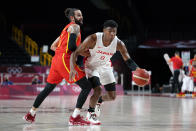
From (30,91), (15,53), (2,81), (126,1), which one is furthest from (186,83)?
(15,53)

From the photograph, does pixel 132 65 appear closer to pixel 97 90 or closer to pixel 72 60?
pixel 97 90

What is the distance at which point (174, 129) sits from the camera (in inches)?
219

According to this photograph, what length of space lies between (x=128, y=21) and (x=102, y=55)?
24.2 metres

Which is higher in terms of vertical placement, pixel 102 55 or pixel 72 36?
pixel 72 36

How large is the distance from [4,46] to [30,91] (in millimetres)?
9967

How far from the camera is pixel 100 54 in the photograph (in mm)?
6375

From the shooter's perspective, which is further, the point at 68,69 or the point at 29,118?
the point at 29,118

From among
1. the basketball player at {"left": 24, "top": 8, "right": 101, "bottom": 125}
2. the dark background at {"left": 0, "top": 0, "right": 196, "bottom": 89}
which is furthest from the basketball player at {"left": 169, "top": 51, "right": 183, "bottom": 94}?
the basketball player at {"left": 24, "top": 8, "right": 101, "bottom": 125}

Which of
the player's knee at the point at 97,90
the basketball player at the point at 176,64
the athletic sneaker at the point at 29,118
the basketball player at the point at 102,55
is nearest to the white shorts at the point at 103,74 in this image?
the basketball player at the point at 102,55

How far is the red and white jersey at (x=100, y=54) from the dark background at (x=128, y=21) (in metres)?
17.9

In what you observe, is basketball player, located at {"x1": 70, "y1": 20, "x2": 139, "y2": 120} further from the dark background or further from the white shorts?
the dark background

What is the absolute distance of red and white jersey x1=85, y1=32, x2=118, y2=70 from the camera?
249 inches

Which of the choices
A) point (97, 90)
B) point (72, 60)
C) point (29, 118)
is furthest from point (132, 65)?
point (29, 118)

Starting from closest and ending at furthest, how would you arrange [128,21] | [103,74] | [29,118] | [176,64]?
[29,118] < [103,74] < [176,64] < [128,21]
